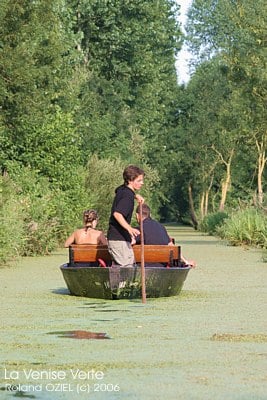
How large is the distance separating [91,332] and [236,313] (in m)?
2.72

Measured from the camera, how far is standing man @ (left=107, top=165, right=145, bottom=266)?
16.1 meters

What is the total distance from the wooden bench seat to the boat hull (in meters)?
0.41

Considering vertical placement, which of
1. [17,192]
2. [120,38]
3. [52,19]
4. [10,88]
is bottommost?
[17,192]

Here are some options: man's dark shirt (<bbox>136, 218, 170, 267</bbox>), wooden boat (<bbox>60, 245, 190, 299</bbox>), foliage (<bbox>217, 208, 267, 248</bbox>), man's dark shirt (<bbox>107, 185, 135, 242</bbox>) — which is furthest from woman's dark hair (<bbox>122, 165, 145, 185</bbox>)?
foliage (<bbox>217, 208, 267, 248</bbox>)

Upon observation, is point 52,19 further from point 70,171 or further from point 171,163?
point 171,163

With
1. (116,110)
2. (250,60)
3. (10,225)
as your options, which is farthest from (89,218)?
(116,110)

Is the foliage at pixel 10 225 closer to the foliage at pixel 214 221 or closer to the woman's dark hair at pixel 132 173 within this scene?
the woman's dark hair at pixel 132 173

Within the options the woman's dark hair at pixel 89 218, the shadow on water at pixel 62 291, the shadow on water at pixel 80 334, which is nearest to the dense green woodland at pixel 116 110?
the shadow on water at pixel 62 291

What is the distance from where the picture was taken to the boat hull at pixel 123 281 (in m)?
16.1

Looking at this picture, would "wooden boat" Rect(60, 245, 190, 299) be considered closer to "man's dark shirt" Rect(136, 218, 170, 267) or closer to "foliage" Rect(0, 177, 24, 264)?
"man's dark shirt" Rect(136, 218, 170, 267)

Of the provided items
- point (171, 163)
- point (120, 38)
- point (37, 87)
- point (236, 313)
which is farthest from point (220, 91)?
point (236, 313)

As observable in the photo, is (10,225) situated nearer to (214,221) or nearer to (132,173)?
(132,173)

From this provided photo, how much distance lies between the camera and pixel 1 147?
36031mm

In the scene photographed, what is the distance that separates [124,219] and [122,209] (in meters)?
0.14
